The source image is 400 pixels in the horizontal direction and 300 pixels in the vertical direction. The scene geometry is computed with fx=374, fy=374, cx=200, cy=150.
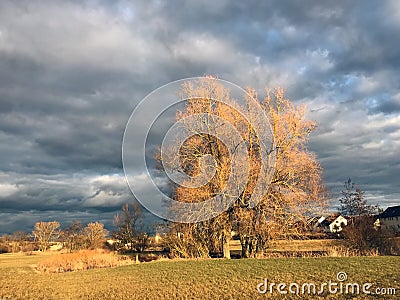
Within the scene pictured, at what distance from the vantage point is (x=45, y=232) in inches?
4063

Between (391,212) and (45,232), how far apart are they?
9817cm

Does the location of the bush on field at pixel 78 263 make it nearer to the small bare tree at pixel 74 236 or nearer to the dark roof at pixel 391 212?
the small bare tree at pixel 74 236

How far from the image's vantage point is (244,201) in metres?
28.0

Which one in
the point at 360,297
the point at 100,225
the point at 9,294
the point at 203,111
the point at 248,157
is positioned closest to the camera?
the point at 360,297

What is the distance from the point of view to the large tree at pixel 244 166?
27.6 metres

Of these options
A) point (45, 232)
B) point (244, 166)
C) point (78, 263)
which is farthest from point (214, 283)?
point (45, 232)

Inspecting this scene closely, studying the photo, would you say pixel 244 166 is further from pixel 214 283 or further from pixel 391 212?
pixel 391 212

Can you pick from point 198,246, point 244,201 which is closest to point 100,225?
point 198,246

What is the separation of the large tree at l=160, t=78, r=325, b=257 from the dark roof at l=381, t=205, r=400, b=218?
3579 inches

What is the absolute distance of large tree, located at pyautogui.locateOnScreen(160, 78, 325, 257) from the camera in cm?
2761

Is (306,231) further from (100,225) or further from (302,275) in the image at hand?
(100,225)

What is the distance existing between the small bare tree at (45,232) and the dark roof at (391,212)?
305 ft

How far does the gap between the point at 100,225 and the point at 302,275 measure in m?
78.2

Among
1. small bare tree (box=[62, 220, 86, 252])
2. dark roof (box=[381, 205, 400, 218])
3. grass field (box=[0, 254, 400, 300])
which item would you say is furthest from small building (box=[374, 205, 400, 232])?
grass field (box=[0, 254, 400, 300])
